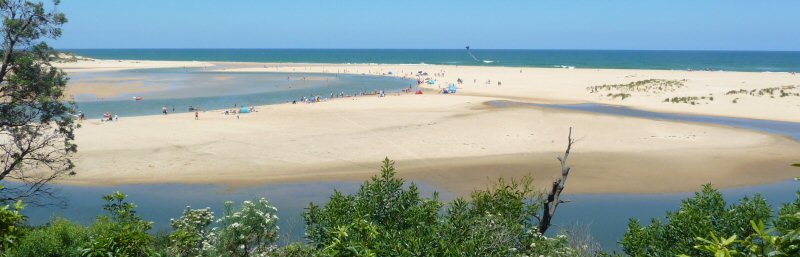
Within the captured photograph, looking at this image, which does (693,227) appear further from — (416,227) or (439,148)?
(439,148)

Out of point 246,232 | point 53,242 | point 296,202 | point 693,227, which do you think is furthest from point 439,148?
point 53,242

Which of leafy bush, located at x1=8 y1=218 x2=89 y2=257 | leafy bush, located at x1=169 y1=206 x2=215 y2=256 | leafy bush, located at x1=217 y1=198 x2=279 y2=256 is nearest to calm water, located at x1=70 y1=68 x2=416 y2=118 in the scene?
leafy bush, located at x1=169 y1=206 x2=215 y2=256

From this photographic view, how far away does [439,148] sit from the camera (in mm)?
27516

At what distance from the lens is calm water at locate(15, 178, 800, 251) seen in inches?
647

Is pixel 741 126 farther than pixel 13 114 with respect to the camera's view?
Yes

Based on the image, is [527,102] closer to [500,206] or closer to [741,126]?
[741,126]

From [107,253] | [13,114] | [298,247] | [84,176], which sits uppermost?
[13,114]

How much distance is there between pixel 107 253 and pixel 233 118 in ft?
109

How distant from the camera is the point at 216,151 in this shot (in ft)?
86.5

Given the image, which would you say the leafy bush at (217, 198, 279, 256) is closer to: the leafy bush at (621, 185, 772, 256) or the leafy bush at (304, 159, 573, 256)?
the leafy bush at (304, 159, 573, 256)

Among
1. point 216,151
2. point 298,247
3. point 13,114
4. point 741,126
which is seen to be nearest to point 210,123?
point 216,151

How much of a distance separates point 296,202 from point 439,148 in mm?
10660

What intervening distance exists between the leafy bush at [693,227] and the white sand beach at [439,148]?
1233 centimetres

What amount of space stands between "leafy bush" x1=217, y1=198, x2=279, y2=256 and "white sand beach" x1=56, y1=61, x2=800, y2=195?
37.2ft
